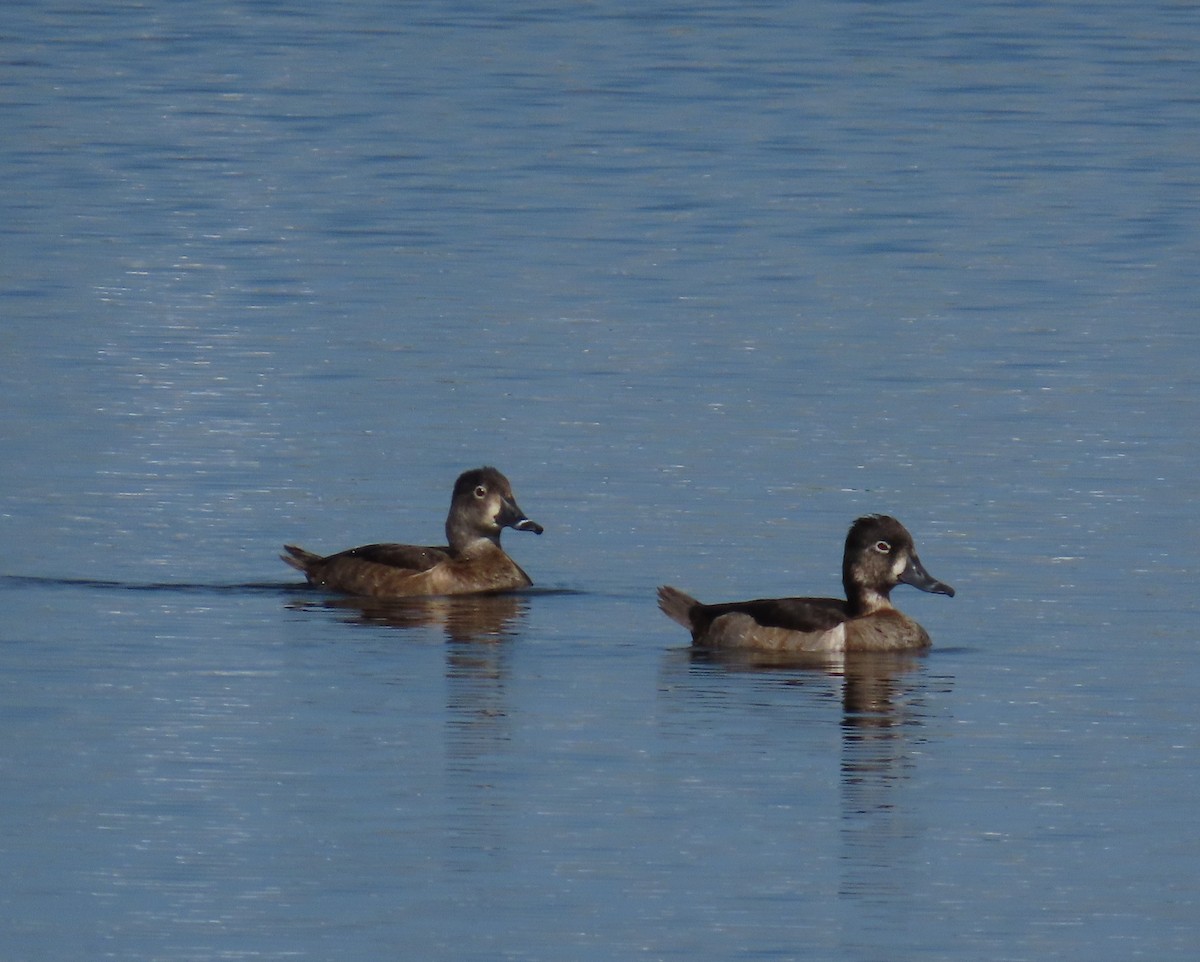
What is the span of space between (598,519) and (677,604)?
323 cm

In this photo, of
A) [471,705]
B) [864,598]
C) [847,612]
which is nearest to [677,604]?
[847,612]

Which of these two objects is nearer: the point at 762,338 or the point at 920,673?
the point at 920,673

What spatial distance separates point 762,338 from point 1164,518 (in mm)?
7633

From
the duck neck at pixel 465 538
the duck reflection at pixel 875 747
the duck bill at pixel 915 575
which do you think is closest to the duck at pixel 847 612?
the duck bill at pixel 915 575

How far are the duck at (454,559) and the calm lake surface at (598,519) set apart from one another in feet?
0.87

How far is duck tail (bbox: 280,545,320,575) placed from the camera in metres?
20.5

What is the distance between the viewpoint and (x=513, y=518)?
69.6ft

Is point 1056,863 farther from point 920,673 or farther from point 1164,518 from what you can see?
point 1164,518

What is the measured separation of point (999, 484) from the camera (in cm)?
2230

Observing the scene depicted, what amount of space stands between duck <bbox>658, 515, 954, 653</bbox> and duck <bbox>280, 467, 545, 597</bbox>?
7.48 ft

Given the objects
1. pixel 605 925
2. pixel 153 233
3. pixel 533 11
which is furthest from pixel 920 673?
pixel 533 11

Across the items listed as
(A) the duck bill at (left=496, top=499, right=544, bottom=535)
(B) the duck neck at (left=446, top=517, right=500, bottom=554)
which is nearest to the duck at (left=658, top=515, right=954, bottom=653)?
(A) the duck bill at (left=496, top=499, right=544, bottom=535)

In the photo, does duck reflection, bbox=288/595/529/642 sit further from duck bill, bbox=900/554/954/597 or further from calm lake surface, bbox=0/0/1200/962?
duck bill, bbox=900/554/954/597

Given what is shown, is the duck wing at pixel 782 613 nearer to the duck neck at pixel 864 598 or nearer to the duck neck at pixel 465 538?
the duck neck at pixel 864 598
